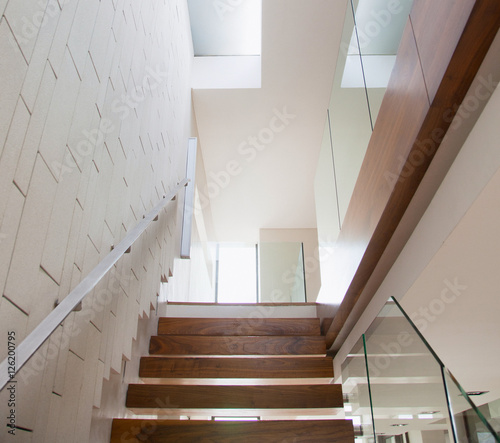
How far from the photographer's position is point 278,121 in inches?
219

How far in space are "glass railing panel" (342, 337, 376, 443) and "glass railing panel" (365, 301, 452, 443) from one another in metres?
0.08

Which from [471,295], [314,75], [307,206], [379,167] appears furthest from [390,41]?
[307,206]

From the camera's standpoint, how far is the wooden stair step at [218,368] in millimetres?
2932

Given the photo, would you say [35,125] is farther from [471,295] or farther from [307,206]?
[307,206]

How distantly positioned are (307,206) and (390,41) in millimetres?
5464

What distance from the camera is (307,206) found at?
7535 mm

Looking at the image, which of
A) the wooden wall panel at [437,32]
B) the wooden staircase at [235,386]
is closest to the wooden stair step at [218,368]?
the wooden staircase at [235,386]

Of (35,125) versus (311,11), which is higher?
(311,11)

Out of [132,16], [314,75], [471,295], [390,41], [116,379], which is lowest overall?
[116,379]

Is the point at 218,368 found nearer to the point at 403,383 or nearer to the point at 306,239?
the point at 403,383

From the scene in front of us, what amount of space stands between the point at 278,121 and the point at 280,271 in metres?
1.82

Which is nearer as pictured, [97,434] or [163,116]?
[97,434]

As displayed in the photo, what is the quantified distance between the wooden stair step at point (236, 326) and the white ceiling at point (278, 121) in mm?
2610

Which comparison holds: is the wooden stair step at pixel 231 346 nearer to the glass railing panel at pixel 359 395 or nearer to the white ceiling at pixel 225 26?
the glass railing panel at pixel 359 395
